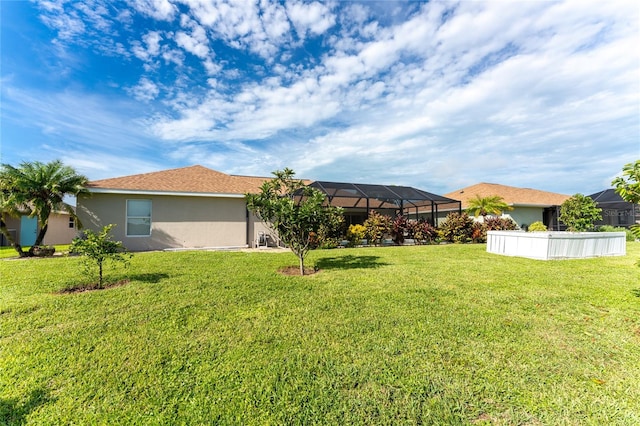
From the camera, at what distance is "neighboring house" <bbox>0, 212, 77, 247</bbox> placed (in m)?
16.2

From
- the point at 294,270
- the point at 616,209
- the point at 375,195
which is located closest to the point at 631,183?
the point at 294,270

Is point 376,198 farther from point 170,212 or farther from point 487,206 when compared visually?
point 170,212

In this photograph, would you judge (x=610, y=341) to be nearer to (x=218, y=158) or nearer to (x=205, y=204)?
(x=205, y=204)

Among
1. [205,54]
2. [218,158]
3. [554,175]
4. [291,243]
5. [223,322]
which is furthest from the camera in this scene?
[554,175]

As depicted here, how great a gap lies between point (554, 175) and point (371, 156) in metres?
16.5

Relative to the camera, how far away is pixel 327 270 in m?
8.34

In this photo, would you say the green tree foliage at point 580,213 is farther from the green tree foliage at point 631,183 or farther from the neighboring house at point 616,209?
the green tree foliage at point 631,183

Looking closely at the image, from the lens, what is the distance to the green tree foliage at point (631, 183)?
450cm

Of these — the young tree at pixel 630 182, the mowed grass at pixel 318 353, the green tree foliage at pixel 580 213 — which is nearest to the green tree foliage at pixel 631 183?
the young tree at pixel 630 182

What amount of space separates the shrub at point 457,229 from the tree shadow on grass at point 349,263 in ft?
27.7

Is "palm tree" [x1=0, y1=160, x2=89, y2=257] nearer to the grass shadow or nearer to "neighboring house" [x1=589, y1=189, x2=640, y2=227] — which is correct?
the grass shadow

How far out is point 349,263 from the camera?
375 inches

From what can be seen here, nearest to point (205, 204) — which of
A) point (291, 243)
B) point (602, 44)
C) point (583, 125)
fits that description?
point (291, 243)

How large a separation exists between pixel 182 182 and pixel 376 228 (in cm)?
1063
